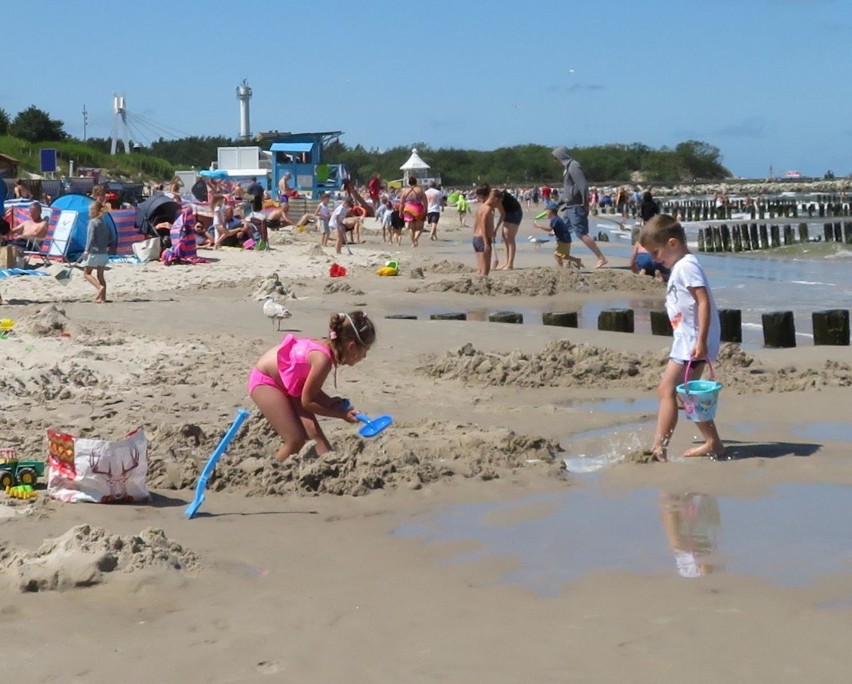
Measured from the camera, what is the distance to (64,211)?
827 inches

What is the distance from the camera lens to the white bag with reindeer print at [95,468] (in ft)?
20.3

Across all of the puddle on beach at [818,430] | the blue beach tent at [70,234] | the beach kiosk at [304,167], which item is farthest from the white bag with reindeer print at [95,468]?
the beach kiosk at [304,167]

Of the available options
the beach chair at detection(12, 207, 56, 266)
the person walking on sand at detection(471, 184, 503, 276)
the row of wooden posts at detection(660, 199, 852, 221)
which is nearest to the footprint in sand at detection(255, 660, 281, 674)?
the person walking on sand at detection(471, 184, 503, 276)

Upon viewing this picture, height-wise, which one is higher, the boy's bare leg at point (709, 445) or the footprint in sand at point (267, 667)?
the boy's bare leg at point (709, 445)

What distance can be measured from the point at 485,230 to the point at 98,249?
578 centimetres

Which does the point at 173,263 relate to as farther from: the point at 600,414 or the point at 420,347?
the point at 600,414

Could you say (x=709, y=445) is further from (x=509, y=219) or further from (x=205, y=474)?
(x=509, y=219)

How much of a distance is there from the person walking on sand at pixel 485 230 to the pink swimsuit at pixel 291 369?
37.6 feet

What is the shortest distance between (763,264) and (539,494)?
914 inches

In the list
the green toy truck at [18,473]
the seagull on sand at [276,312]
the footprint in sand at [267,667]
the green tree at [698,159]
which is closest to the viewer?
the footprint in sand at [267,667]

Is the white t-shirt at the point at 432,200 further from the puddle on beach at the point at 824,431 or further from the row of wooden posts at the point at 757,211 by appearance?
the row of wooden posts at the point at 757,211

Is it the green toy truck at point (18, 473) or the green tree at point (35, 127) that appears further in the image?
the green tree at point (35, 127)

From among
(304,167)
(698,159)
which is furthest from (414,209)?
(698,159)

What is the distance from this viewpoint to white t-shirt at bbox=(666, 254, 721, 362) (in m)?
7.05
